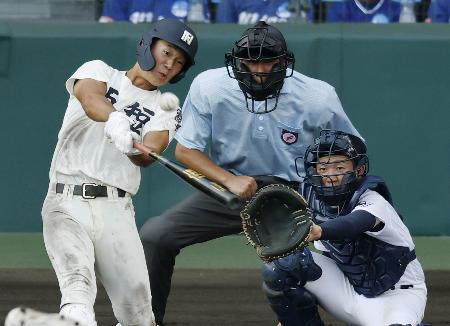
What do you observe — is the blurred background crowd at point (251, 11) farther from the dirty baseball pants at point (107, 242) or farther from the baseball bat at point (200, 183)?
the baseball bat at point (200, 183)

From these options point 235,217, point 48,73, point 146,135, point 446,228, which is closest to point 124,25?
point 48,73

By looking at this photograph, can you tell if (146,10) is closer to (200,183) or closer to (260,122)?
(260,122)

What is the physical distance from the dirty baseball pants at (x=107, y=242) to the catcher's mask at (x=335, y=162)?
947 mm

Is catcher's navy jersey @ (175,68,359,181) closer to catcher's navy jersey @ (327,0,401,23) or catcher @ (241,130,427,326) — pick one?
catcher @ (241,130,427,326)

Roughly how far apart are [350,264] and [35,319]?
1.71m

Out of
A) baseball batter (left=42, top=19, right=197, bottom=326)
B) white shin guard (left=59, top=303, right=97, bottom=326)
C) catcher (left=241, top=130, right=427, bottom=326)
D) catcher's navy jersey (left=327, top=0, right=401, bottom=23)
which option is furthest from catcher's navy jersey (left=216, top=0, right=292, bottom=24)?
A: white shin guard (left=59, top=303, right=97, bottom=326)

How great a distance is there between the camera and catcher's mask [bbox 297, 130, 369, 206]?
629 centimetres

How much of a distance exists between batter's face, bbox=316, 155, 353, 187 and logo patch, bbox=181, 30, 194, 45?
3.01 feet

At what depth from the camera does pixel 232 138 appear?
7434 millimetres

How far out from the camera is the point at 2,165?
11.0m

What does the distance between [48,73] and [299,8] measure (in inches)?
87.2

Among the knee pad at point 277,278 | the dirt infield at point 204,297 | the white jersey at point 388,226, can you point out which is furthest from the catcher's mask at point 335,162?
the dirt infield at point 204,297

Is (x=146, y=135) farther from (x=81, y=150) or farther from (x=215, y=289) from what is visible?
(x=215, y=289)

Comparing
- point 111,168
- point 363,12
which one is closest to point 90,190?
point 111,168
